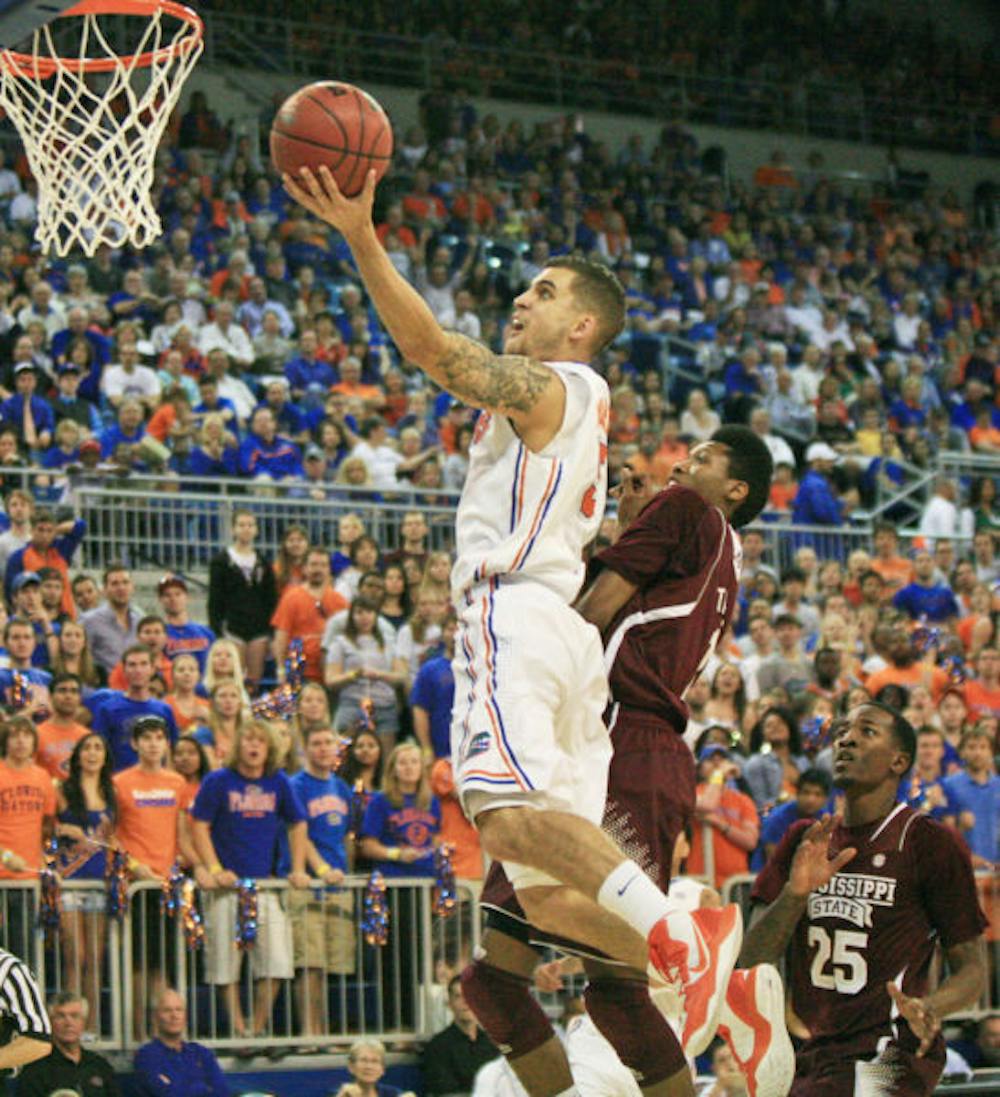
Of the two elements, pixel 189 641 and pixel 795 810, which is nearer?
pixel 795 810

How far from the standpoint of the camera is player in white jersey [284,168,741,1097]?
621 cm

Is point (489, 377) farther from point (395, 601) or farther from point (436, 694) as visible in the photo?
point (395, 601)

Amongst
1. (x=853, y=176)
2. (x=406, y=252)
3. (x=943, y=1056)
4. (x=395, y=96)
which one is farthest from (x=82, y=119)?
(x=853, y=176)

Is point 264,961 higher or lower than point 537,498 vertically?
lower

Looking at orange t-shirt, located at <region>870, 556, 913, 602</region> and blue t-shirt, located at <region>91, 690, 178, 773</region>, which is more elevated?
orange t-shirt, located at <region>870, 556, 913, 602</region>

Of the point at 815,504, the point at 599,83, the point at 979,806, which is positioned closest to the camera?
the point at 979,806

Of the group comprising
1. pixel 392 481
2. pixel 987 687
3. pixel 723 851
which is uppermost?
pixel 392 481

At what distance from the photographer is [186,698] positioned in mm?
13461

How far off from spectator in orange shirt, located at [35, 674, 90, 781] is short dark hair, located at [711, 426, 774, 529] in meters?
5.48

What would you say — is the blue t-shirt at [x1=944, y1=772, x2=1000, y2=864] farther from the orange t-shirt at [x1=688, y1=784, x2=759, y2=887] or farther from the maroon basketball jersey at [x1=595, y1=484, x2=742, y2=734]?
the maroon basketball jersey at [x1=595, y1=484, x2=742, y2=734]

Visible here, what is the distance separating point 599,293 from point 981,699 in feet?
32.7

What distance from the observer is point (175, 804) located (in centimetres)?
1170

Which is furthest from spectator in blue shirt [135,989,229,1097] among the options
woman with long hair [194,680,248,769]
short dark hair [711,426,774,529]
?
short dark hair [711,426,774,529]

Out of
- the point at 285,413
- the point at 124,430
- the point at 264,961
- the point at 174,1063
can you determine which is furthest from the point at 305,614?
the point at 174,1063
